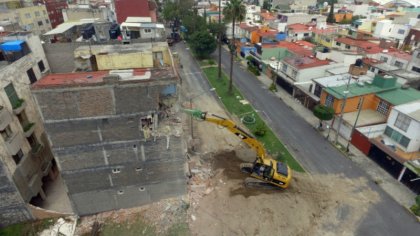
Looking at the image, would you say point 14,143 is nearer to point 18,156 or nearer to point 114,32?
point 18,156

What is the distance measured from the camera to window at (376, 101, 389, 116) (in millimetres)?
38031

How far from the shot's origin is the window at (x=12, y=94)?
24783 mm

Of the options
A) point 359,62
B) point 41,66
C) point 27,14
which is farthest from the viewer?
point 27,14

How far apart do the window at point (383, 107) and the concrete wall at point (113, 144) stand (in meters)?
30.9

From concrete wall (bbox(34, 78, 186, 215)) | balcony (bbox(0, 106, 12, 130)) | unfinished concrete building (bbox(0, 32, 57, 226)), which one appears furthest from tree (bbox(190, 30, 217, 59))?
balcony (bbox(0, 106, 12, 130))

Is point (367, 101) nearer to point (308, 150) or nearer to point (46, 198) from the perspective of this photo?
point (308, 150)

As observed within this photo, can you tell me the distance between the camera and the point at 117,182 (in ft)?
86.8

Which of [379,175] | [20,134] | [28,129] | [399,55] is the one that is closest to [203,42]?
[399,55]

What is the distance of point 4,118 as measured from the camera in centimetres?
2353

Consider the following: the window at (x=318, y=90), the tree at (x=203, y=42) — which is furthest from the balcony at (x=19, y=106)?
the tree at (x=203, y=42)

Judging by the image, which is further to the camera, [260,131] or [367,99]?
[367,99]

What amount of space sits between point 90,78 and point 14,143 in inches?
407

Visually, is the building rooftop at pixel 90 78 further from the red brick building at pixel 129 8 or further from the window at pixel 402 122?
the red brick building at pixel 129 8

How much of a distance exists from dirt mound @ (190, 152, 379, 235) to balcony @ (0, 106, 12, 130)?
19312mm
